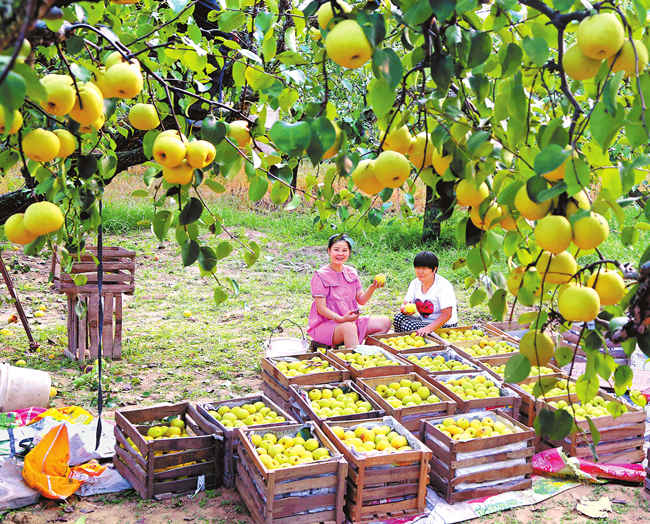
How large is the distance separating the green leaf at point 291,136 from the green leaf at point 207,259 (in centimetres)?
53

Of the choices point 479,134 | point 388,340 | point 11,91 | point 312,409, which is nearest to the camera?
point 11,91

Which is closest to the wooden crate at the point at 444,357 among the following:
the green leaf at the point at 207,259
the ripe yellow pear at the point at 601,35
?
the green leaf at the point at 207,259

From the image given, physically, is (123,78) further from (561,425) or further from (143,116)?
(561,425)

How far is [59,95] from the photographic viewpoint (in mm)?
879

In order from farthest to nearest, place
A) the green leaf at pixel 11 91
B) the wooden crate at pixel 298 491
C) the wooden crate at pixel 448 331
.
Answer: the wooden crate at pixel 448 331
the wooden crate at pixel 298 491
the green leaf at pixel 11 91

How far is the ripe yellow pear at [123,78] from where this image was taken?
996 millimetres

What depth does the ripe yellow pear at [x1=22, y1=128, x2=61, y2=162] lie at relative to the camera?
1.02 m

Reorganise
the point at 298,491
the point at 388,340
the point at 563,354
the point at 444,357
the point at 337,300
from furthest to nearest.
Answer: the point at 337,300, the point at 388,340, the point at 444,357, the point at 298,491, the point at 563,354

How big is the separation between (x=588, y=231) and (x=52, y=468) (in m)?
2.58

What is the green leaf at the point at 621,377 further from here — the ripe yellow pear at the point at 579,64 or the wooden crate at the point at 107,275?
the wooden crate at the point at 107,275

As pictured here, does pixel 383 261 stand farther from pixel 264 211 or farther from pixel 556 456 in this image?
pixel 556 456

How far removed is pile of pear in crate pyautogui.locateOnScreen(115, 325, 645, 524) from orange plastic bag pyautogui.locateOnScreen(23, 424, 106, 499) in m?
0.25

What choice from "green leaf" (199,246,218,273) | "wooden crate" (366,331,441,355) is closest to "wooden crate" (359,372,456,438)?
"wooden crate" (366,331,441,355)

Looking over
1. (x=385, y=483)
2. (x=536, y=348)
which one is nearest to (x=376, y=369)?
(x=385, y=483)
